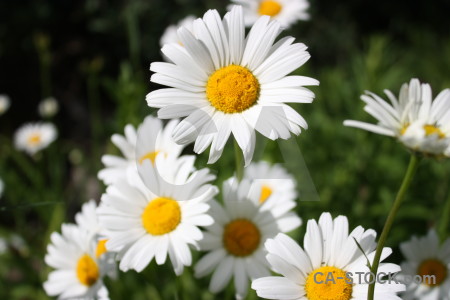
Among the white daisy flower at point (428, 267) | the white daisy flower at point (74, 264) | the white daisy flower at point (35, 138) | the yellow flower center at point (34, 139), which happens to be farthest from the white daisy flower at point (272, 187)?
the yellow flower center at point (34, 139)

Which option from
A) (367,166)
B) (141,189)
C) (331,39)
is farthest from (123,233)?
(331,39)

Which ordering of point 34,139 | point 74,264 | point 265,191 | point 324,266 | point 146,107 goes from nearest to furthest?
point 324,266 → point 74,264 → point 265,191 → point 146,107 → point 34,139

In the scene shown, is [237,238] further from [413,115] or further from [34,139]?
[34,139]

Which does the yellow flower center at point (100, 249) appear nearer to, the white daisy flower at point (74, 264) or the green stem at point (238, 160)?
→ the white daisy flower at point (74, 264)

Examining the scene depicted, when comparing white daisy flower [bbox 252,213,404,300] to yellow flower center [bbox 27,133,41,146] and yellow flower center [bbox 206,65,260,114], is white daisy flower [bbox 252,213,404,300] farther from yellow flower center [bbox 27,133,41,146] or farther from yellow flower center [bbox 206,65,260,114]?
yellow flower center [bbox 27,133,41,146]

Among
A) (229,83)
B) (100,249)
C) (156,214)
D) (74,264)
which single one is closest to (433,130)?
(229,83)

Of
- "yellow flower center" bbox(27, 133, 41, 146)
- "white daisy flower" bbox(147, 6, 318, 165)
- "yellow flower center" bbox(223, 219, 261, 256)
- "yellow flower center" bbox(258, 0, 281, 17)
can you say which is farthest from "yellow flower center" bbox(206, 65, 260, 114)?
"yellow flower center" bbox(27, 133, 41, 146)
